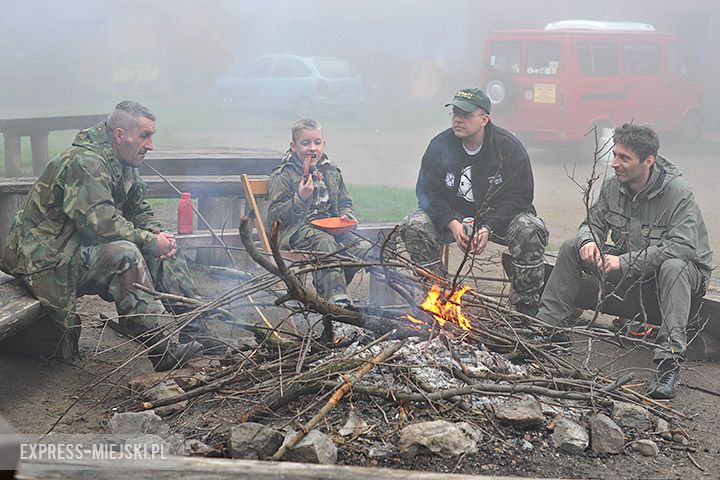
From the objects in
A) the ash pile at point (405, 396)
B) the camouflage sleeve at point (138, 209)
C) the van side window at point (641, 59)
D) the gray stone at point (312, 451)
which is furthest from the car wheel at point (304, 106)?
the gray stone at point (312, 451)

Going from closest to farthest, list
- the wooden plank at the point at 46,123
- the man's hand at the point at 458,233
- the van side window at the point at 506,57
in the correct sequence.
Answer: the man's hand at the point at 458,233 < the wooden plank at the point at 46,123 < the van side window at the point at 506,57

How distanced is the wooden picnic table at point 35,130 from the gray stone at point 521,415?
7573 millimetres

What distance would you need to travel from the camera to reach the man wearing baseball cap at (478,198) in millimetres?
5145

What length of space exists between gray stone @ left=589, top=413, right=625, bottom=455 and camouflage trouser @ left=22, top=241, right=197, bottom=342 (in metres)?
2.20

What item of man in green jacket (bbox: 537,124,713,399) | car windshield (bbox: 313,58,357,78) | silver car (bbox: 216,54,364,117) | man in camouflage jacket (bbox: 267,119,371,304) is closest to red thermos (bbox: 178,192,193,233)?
man in camouflage jacket (bbox: 267,119,371,304)

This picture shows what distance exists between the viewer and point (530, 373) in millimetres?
3943

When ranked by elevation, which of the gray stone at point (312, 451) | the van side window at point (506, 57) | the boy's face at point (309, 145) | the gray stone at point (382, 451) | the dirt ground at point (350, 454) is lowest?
the dirt ground at point (350, 454)

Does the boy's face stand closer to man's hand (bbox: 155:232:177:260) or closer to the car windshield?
man's hand (bbox: 155:232:177:260)

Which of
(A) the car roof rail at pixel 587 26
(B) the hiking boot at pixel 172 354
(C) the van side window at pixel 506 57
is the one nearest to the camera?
(B) the hiking boot at pixel 172 354

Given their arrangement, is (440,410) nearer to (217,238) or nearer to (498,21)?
(217,238)

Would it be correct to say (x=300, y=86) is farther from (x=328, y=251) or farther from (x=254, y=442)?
(x=254, y=442)

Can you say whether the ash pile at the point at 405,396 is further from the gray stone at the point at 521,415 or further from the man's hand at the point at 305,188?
the man's hand at the point at 305,188

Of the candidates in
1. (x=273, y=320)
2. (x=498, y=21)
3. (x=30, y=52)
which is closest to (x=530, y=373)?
(x=273, y=320)

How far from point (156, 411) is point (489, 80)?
1156cm
